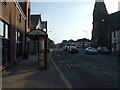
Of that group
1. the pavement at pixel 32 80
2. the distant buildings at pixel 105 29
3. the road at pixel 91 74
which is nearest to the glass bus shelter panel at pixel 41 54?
the road at pixel 91 74

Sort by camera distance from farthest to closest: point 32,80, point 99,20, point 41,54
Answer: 1. point 99,20
2. point 41,54
3. point 32,80

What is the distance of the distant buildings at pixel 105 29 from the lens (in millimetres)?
59484

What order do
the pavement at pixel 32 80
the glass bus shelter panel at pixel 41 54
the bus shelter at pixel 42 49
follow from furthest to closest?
the glass bus shelter panel at pixel 41 54 → the bus shelter at pixel 42 49 → the pavement at pixel 32 80

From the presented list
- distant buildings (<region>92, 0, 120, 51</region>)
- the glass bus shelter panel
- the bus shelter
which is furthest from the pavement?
distant buildings (<region>92, 0, 120, 51</region>)

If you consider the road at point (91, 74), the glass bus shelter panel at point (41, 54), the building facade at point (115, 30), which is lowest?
the road at point (91, 74)

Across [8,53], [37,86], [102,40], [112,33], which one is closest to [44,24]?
[102,40]

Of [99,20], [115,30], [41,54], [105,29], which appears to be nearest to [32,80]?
[41,54]

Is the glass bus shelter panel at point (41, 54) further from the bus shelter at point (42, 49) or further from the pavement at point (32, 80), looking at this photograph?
the pavement at point (32, 80)

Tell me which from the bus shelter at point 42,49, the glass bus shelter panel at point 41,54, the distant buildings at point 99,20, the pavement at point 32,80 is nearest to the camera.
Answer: the pavement at point 32,80

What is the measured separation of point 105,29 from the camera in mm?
85750

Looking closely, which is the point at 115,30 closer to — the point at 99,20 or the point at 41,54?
the point at 99,20

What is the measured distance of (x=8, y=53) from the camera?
54.5 ft

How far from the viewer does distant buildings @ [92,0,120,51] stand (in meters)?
59.5

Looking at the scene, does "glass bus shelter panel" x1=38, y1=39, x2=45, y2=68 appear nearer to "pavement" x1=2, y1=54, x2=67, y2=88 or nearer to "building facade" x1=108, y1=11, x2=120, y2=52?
"pavement" x1=2, y1=54, x2=67, y2=88
